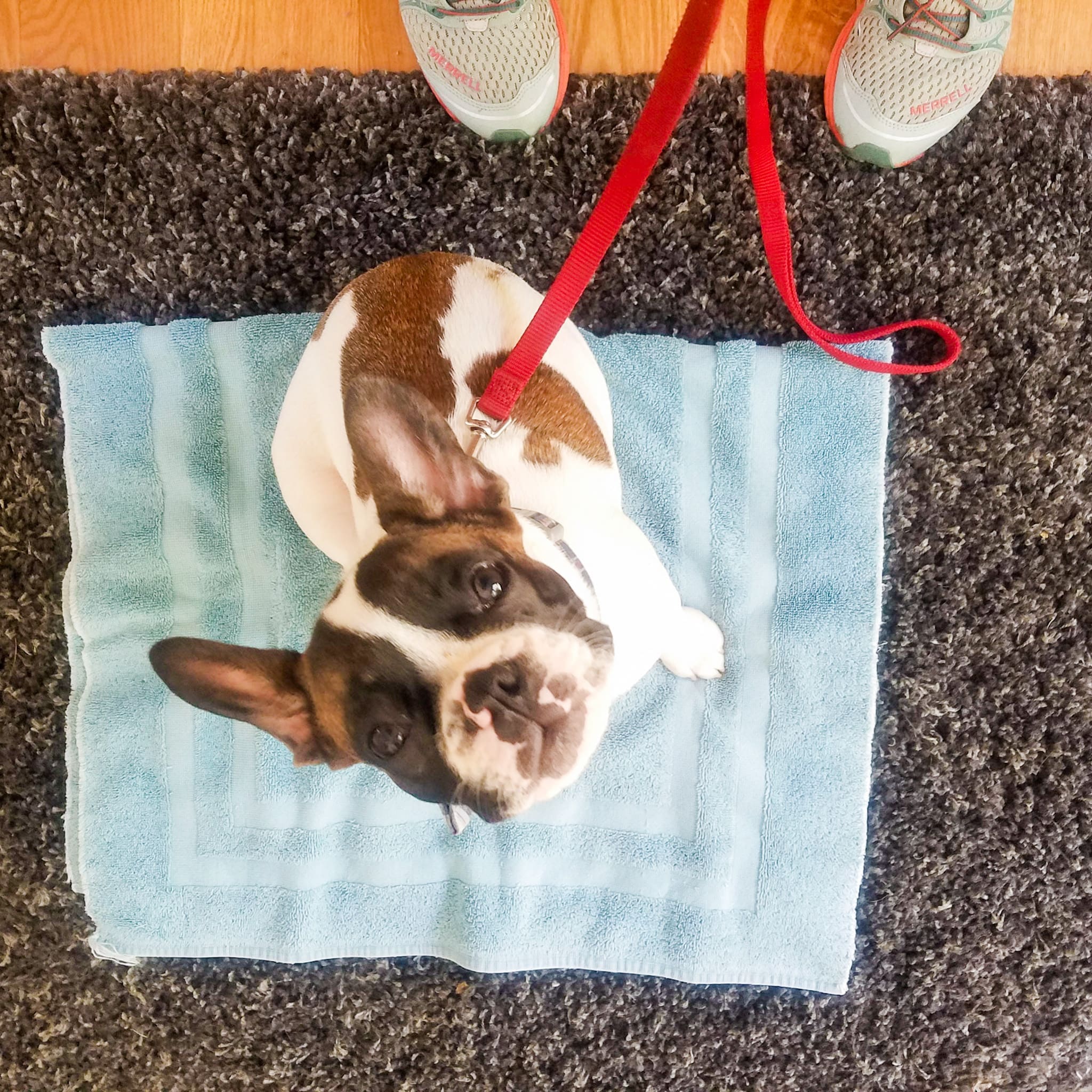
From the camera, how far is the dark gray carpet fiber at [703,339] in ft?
6.86

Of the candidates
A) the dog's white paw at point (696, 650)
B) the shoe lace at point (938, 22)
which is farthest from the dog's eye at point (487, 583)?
the shoe lace at point (938, 22)

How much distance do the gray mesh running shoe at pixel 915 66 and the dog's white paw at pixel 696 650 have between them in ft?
3.47

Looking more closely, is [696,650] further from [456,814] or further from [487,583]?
[487,583]

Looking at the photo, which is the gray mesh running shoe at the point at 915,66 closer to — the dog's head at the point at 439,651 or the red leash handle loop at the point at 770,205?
the red leash handle loop at the point at 770,205

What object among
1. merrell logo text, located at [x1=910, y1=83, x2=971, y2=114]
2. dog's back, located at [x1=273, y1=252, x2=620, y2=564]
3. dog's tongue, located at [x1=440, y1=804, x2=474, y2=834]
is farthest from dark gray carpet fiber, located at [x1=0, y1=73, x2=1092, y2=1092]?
dog's tongue, located at [x1=440, y1=804, x2=474, y2=834]

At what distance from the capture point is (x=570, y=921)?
2.10 metres

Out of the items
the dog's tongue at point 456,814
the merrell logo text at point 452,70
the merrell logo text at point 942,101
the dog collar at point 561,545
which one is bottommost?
the dog's tongue at point 456,814

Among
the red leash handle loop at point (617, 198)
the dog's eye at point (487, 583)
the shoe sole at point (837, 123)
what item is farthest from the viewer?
the shoe sole at point (837, 123)

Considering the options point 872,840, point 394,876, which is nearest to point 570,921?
point 394,876

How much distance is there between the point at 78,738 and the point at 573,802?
109 cm

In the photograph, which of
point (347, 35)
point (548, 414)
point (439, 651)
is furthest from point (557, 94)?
point (439, 651)

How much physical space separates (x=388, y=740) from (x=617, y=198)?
2.71ft

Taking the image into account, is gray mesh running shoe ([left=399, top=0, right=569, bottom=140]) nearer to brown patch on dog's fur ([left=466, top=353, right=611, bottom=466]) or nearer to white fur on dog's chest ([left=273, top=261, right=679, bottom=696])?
white fur on dog's chest ([left=273, top=261, right=679, bottom=696])

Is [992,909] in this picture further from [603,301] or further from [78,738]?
[78,738]
